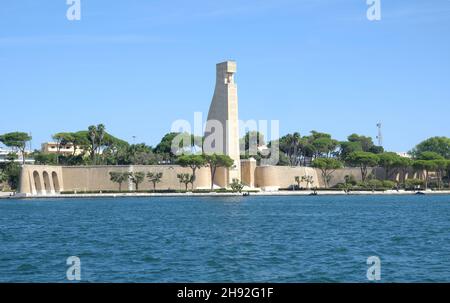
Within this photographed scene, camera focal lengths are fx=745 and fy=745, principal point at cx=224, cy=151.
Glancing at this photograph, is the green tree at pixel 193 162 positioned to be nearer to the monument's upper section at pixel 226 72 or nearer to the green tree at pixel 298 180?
the monument's upper section at pixel 226 72

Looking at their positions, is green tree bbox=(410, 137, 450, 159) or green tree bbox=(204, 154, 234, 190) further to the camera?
green tree bbox=(410, 137, 450, 159)

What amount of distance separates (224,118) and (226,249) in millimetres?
67466

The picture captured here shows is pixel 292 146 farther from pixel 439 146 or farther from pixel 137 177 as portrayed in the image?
pixel 137 177

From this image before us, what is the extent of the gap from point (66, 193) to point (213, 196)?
20841 mm

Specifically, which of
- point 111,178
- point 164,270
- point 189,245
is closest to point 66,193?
point 111,178

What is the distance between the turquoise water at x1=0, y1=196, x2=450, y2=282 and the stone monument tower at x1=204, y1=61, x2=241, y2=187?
47.8 metres

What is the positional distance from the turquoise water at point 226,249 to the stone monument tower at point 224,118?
157 ft

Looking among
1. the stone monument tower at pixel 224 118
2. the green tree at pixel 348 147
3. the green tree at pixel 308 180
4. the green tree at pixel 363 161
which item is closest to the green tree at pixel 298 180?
the green tree at pixel 308 180

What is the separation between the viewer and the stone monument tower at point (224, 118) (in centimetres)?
9738

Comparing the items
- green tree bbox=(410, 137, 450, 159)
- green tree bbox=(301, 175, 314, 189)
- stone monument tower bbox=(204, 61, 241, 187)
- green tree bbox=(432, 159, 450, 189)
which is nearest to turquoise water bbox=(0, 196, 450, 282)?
stone monument tower bbox=(204, 61, 241, 187)

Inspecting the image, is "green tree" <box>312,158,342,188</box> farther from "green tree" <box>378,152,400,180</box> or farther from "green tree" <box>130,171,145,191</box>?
"green tree" <box>130,171,145,191</box>

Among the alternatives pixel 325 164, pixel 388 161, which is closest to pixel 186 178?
pixel 325 164

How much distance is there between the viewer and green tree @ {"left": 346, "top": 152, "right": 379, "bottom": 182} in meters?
112
